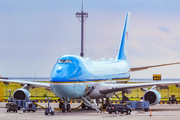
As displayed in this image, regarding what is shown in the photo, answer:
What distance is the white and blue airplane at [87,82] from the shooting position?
1502 inches

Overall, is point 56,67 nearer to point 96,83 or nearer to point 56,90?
point 56,90

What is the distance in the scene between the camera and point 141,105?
139 feet

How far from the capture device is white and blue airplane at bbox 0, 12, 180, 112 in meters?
38.2

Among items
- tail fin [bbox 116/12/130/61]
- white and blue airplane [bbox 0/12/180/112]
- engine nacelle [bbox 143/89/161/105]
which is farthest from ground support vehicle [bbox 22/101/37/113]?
tail fin [bbox 116/12/130/61]

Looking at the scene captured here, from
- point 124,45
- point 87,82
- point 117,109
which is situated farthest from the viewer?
point 124,45

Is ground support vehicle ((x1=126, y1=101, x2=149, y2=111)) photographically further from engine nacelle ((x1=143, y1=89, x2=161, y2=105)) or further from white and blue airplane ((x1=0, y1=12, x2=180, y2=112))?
white and blue airplane ((x1=0, y1=12, x2=180, y2=112))

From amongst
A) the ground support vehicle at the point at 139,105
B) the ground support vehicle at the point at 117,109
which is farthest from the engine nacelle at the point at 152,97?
the ground support vehicle at the point at 117,109

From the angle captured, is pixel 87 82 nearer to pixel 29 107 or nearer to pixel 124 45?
pixel 29 107

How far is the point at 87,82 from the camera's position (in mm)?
41188

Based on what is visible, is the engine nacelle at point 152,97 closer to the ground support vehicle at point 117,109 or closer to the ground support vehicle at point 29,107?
the ground support vehicle at point 117,109

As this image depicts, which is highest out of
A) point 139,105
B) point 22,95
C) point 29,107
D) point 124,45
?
point 124,45

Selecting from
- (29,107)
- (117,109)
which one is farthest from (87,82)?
(29,107)

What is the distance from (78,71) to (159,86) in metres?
11.3

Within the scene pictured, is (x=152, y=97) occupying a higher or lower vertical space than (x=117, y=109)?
higher
